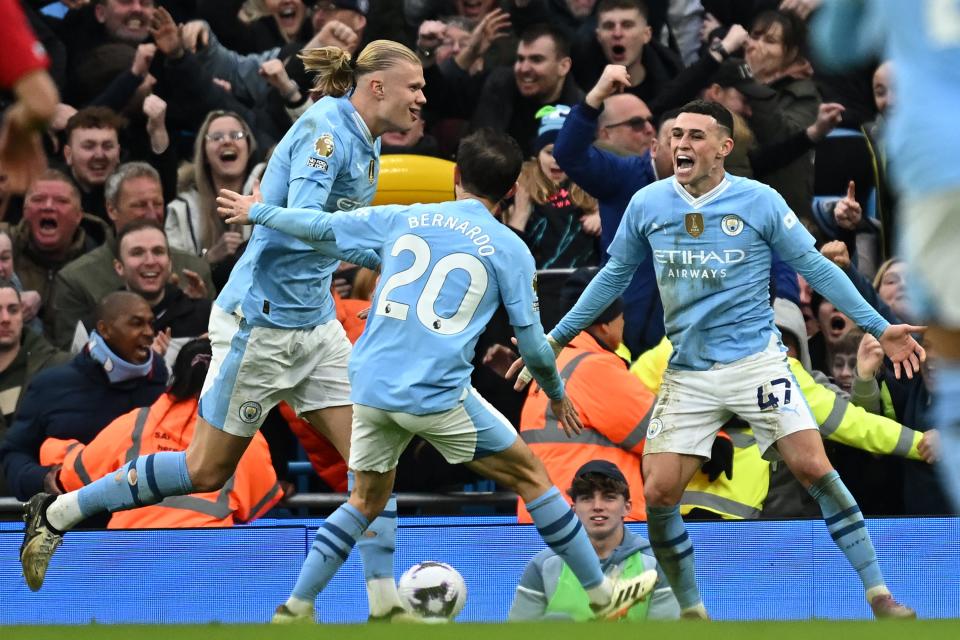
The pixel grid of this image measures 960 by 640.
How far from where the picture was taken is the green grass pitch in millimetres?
5539

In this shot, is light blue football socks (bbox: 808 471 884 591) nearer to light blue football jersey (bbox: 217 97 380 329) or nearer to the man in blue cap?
the man in blue cap

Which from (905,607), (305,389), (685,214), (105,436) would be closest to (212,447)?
(305,389)

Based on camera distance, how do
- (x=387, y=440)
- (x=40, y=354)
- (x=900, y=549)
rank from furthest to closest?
1. (x=40, y=354)
2. (x=900, y=549)
3. (x=387, y=440)

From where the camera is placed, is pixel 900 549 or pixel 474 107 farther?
pixel 474 107

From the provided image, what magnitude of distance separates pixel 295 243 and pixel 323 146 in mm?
502

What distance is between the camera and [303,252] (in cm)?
825

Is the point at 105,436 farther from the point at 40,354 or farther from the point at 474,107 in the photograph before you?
the point at 474,107

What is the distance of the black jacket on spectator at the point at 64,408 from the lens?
9.96 meters

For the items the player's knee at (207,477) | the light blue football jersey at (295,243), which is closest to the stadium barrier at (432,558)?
the player's knee at (207,477)

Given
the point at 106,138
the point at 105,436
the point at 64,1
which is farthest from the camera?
the point at 64,1

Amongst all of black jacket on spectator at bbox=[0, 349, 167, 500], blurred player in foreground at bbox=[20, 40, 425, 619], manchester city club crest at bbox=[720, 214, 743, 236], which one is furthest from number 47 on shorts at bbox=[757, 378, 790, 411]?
black jacket on spectator at bbox=[0, 349, 167, 500]

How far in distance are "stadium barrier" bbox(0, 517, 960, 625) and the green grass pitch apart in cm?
227

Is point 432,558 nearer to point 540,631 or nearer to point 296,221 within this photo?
point 296,221

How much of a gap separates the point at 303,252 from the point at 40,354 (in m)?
3.15
